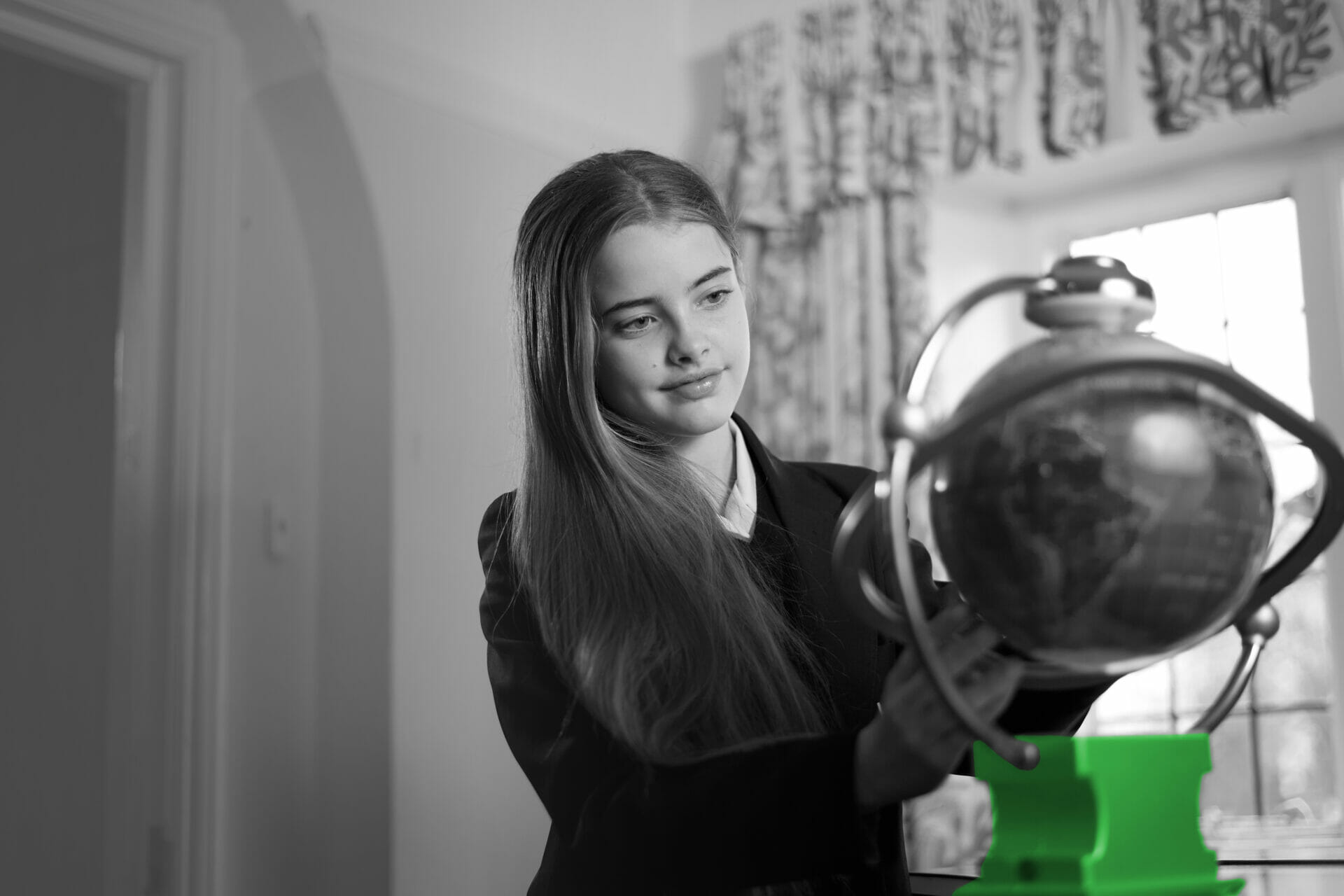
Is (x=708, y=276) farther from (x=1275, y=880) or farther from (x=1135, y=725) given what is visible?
(x=1135, y=725)

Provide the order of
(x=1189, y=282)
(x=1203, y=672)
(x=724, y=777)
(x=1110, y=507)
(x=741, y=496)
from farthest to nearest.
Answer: (x=1189, y=282) → (x=1203, y=672) → (x=741, y=496) → (x=724, y=777) → (x=1110, y=507)

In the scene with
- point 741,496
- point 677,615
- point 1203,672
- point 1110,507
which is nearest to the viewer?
point 1110,507

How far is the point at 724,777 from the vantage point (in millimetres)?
1052

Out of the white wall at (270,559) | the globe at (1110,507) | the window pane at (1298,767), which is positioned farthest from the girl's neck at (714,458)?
the window pane at (1298,767)

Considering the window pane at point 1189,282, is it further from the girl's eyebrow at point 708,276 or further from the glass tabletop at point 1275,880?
the girl's eyebrow at point 708,276

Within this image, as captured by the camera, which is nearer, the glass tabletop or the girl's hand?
the girl's hand

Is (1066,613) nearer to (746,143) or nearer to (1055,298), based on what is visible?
(1055,298)

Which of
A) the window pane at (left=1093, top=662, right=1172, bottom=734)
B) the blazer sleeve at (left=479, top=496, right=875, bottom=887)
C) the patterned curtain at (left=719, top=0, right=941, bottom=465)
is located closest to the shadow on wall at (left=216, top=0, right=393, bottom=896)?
the patterned curtain at (left=719, top=0, right=941, bottom=465)

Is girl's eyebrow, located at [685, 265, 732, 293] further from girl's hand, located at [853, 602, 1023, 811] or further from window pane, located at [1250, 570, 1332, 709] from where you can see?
window pane, located at [1250, 570, 1332, 709]

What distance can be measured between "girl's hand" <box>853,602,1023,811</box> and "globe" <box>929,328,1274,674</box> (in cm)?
5

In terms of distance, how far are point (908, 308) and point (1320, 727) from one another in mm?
1311

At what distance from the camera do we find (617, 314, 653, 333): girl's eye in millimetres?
1445

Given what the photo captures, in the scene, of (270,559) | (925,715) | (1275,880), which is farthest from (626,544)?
(270,559)

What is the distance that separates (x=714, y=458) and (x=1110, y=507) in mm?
774
